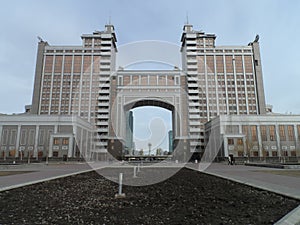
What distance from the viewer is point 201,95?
283 ft

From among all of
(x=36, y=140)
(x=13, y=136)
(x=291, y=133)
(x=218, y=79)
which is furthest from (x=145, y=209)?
(x=218, y=79)

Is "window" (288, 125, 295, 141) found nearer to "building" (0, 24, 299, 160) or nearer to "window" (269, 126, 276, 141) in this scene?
"window" (269, 126, 276, 141)

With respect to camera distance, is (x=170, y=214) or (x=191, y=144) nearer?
(x=170, y=214)

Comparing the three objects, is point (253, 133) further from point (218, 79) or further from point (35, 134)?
point (35, 134)

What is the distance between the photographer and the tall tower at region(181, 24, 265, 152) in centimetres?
8319

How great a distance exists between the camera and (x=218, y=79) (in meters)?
87.2

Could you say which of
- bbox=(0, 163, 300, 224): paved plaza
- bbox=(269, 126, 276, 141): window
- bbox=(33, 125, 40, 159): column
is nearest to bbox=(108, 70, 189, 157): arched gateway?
bbox=(33, 125, 40, 159): column

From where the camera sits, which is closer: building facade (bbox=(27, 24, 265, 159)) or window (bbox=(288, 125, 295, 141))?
window (bbox=(288, 125, 295, 141))

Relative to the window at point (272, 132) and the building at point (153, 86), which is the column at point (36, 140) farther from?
the window at point (272, 132)

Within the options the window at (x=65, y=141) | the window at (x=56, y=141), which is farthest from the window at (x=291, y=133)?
the window at (x=56, y=141)

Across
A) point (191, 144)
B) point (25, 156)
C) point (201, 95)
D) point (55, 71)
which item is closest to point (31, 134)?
point (25, 156)

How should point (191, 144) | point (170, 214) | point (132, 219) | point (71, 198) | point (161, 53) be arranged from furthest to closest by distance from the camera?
point (191, 144) → point (161, 53) → point (71, 198) → point (170, 214) → point (132, 219)

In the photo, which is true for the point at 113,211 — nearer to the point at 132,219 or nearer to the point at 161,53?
the point at 132,219

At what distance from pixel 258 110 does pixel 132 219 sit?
287 ft
